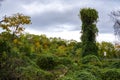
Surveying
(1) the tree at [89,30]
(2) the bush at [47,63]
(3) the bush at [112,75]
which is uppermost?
(1) the tree at [89,30]

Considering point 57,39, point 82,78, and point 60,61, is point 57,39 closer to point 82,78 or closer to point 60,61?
point 60,61

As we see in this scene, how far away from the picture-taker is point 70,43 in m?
83.1

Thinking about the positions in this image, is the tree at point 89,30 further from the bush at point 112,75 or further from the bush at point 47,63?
the bush at point 112,75

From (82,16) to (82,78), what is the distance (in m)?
30.9

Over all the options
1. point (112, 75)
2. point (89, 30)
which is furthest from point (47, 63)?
point (89, 30)

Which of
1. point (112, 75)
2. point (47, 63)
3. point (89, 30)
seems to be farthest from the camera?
point (89, 30)

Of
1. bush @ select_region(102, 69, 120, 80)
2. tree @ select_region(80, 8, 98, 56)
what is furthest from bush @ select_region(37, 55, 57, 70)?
tree @ select_region(80, 8, 98, 56)

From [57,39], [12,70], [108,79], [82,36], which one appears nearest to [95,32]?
[82,36]

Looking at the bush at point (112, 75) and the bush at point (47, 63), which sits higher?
the bush at point (47, 63)

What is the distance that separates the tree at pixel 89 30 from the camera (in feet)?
145

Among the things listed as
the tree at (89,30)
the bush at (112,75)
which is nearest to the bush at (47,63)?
the bush at (112,75)

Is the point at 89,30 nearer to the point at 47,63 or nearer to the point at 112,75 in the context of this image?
the point at 47,63

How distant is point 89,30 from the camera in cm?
4512

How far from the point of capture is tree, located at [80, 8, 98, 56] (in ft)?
145
